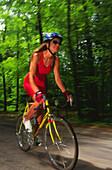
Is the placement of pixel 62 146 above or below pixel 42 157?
above

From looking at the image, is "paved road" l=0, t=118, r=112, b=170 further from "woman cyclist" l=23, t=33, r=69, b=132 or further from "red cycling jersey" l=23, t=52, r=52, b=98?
"red cycling jersey" l=23, t=52, r=52, b=98

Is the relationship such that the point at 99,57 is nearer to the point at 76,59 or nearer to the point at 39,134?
the point at 76,59

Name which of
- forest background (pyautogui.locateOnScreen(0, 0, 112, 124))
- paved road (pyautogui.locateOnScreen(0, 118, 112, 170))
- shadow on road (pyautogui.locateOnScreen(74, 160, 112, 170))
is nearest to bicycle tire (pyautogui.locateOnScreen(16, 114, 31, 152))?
paved road (pyautogui.locateOnScreen(0, 118, 112, 170))

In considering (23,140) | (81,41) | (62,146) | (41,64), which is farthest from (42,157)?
(81,41)

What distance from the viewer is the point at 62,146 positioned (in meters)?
3.24

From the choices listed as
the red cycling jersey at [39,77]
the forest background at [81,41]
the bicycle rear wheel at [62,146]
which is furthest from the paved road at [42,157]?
the forest background at [81,41]

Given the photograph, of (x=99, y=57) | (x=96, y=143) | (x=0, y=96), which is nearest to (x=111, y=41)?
(x=99, y=57)

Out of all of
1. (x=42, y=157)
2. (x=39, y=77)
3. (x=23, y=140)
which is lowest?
(x=42, y=157)

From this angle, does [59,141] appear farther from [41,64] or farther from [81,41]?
[81,41]

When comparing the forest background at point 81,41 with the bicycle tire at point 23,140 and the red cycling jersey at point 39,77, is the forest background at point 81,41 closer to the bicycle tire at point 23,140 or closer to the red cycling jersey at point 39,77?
the bicycle tire at point 23,140

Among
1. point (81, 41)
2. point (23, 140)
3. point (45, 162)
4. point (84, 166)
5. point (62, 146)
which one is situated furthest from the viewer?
point (81, 41)

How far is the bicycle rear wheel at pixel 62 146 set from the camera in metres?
2.98

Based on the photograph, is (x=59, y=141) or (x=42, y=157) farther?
(x=42, y=157)

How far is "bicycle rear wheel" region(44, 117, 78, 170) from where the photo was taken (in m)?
2.98
